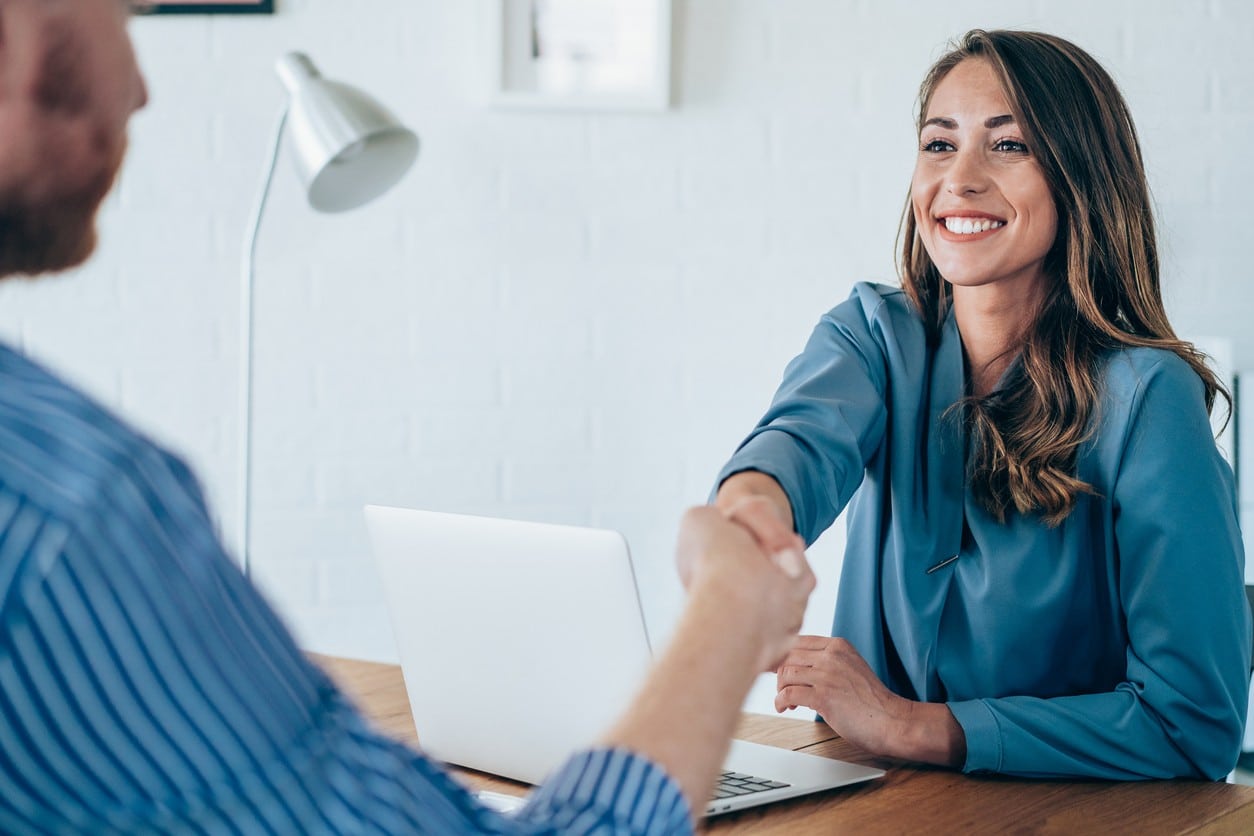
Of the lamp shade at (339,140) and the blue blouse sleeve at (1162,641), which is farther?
the lamp shade at (339,140)

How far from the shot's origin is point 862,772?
45.3 inches

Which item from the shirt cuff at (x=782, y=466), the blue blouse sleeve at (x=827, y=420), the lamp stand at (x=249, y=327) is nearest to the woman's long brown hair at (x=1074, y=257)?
the blue blouse sleeve at (x=827, y=420)

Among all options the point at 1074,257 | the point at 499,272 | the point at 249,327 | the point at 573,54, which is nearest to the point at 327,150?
the point at 249,327

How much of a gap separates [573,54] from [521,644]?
174 cm

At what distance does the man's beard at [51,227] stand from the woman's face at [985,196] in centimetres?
116

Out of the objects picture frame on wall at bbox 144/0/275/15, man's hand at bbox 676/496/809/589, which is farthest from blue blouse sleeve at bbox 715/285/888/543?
picture frame on wall at bbox 144/0/275/15

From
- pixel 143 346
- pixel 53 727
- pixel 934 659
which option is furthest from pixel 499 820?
pixel 143 346

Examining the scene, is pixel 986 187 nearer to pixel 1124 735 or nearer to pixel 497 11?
pixel 1124 735

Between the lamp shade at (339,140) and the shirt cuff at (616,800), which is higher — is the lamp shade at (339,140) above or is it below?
above

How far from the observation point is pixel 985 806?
1.09 metres

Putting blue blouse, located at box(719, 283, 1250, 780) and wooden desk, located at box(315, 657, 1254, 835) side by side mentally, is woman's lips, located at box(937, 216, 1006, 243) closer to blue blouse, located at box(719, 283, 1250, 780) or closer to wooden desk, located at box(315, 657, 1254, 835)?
blue blouse, located at box(719, 283, 1250, 780)

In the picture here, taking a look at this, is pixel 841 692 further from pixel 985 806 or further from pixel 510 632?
pixel 510 632

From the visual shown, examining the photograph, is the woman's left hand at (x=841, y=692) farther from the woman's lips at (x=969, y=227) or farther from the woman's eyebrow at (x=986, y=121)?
the woman's eyebrow at (x=986, y=121)

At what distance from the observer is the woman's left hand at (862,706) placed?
47.3 inches
